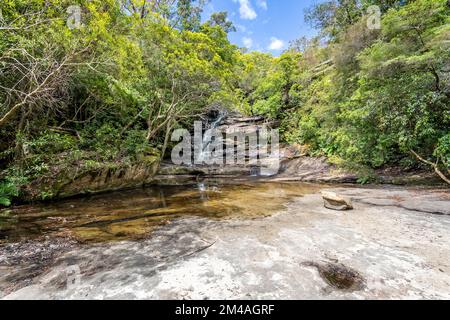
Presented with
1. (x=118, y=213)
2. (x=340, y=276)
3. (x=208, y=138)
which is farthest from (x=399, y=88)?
(x=208, y=138)

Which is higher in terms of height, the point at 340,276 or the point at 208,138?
the point at 208,138

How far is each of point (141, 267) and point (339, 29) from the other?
1797 centimetres

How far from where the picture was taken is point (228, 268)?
9.23ft

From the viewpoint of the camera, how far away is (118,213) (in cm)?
564

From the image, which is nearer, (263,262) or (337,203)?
(263,262)

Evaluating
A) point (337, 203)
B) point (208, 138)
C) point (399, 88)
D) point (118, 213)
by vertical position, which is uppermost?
point (399, 88)

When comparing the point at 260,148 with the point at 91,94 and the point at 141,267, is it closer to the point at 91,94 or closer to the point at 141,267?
the point at 91,94

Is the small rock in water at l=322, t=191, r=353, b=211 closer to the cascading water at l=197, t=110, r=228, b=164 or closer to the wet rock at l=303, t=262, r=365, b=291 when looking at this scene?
the wet rock at l=303, t=262, r=365, b=291

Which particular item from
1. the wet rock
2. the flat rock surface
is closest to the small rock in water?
the flat rock surface

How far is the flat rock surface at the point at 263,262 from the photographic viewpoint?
2359mm

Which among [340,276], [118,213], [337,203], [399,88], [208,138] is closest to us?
[340,276]

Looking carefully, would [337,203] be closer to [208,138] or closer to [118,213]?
[118,213]

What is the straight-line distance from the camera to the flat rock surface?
2.36 m

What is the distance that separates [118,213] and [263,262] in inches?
161
